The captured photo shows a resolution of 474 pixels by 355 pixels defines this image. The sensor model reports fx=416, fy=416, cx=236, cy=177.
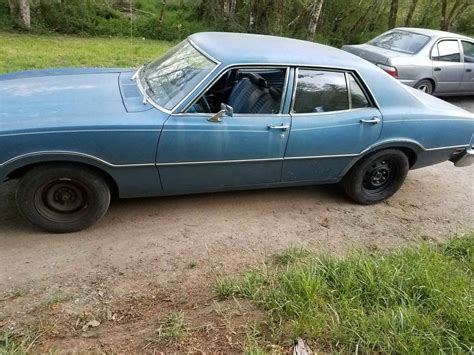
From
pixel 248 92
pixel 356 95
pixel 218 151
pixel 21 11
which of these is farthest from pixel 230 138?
pixel 21 11

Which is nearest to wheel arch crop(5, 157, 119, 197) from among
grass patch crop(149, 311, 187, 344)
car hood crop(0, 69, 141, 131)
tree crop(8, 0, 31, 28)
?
car hood crop(0, 69, 141, 131)

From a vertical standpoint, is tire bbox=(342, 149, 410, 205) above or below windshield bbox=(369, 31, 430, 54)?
below

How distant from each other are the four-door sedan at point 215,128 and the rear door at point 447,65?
404cm

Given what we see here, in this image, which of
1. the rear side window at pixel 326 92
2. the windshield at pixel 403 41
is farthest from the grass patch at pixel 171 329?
the windshield at pixel 403 41

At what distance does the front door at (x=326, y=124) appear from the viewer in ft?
12.4

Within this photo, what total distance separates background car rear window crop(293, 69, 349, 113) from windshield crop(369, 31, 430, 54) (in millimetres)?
4869

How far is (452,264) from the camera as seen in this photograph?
3.39 m

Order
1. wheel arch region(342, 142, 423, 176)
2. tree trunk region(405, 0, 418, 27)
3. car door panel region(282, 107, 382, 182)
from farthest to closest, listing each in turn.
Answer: tree trunk region(405, 0, 418, 27) < wheel arch region(342, 142, 423, 176) < car door panel region(282, 107, 382, 182)

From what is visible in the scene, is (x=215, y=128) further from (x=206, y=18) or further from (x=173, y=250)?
(x=206, y=18)

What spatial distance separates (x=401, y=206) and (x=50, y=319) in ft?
11.8

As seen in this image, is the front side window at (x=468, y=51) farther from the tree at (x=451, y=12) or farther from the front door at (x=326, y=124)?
Result: the tree at (x=451, y=12)

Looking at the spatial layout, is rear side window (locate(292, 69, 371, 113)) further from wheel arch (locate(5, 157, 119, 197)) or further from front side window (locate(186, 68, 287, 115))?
wheel arch (locate(5, 157, 119, 197))

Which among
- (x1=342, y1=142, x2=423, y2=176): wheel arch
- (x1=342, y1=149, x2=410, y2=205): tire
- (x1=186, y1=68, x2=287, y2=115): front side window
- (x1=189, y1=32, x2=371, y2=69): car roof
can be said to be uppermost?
(x1=189, y1=32, x2=371, y2=69): car roof

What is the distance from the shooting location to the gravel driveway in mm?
3184
